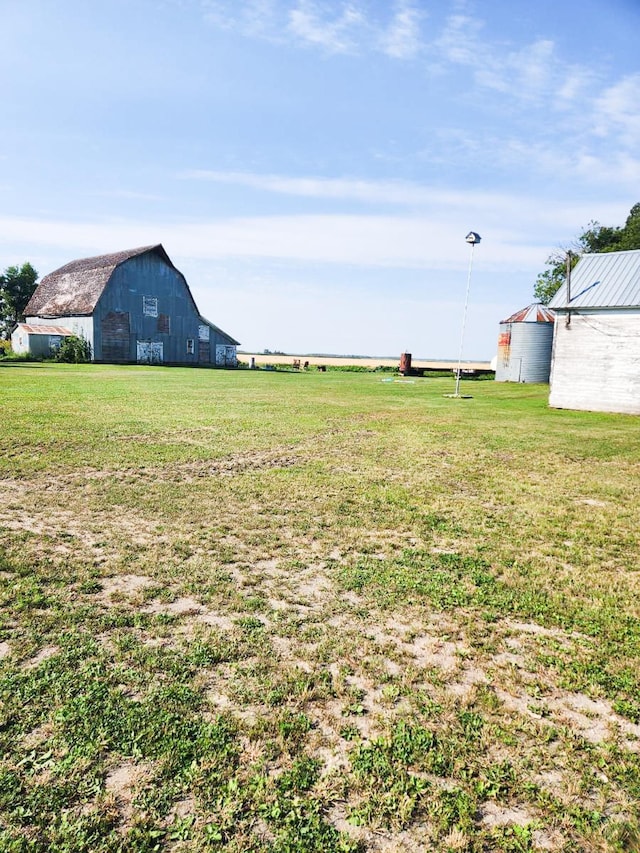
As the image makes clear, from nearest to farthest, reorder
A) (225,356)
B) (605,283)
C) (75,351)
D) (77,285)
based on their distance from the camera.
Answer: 1. (605,283)
2. (75,351)
3. (77,285)
4. (225,356)

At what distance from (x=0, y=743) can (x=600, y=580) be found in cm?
507

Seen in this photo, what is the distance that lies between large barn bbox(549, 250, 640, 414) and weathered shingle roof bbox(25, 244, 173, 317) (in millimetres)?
38506

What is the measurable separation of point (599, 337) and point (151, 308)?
132 feet

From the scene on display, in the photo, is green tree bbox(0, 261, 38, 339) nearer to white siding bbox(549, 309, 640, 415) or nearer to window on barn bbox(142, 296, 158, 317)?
window on barn bbox(142, 296, 158, 317)

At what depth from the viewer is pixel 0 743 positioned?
9.02 feet

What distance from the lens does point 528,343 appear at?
1663 inches

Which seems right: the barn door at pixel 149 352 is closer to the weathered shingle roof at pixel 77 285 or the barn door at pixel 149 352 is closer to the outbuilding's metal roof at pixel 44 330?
the weathered shingle roof at pixel 77 285

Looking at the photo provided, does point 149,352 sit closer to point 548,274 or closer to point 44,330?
point 44,330

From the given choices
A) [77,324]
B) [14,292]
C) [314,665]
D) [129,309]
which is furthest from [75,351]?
[314,665]

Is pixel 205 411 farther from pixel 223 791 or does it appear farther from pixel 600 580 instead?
pixel 223 791

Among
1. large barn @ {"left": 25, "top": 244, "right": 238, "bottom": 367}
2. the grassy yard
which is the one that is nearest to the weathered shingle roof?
large barn @ {"left": 25, "top": 244, "right": 238, "bottom": 367}

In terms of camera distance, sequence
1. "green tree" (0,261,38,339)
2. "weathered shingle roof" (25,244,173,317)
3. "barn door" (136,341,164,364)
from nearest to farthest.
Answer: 1. "weathered shingle roof" (25,244,173,317)
2. "barn door" (136,341,164,364)
3. "green tree" (0,261,38,339)

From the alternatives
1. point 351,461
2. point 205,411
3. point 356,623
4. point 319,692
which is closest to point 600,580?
point 356,623

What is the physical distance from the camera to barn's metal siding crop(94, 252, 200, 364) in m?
46.4
